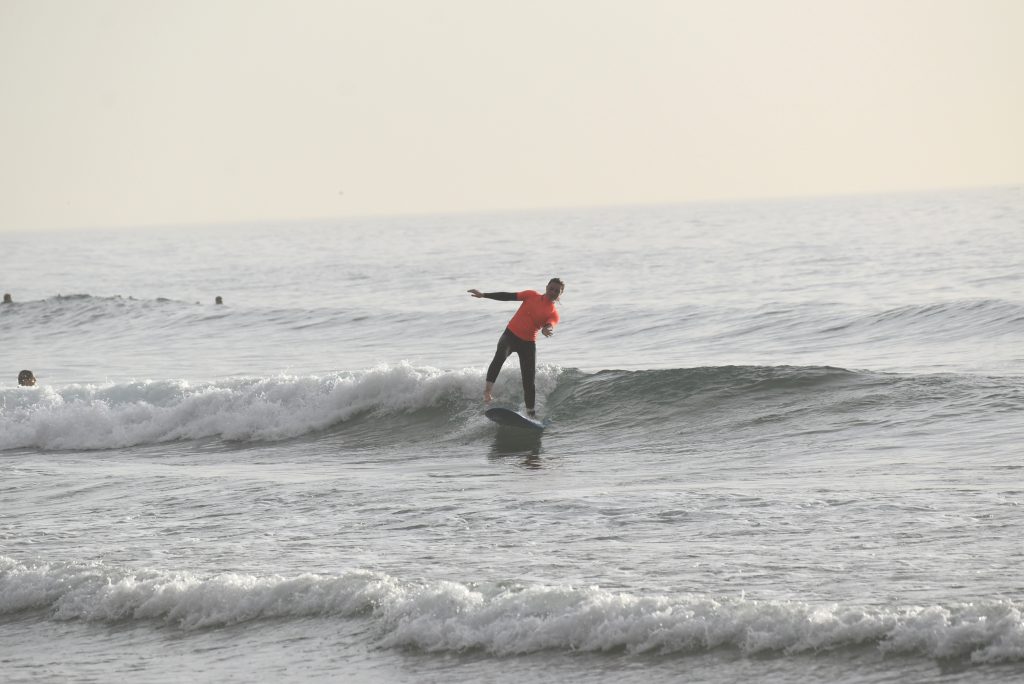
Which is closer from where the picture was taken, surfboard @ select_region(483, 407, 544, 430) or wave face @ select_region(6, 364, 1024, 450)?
wave face @ select_region(6, 364, 1024, 450)

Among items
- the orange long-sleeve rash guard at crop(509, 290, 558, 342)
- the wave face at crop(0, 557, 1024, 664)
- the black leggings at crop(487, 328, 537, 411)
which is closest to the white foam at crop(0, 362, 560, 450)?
the black leggings at crop(487, 328, 537, 411)

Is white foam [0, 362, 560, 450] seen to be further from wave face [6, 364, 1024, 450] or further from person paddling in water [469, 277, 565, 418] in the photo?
person paddling in water [469, 277, 565, 418]

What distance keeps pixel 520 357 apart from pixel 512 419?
2.70ft

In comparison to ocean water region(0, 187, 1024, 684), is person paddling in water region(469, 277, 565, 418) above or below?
above

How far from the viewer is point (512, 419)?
50.7 ft

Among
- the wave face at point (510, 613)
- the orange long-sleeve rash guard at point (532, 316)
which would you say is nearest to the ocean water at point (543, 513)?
the wave face at point (510, 613)

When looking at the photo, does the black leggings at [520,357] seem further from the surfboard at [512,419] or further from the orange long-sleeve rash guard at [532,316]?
the surfboard at [512,419]

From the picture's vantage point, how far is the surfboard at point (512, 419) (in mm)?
15398

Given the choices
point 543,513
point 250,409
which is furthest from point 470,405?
point 543,513

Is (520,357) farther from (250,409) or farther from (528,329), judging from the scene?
(250,409)

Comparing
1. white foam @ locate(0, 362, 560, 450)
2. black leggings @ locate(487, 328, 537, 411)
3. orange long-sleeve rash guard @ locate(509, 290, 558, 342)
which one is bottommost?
white foam @ locate(0, 362, 560, 450)

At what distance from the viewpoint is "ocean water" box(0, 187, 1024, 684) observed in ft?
24.9

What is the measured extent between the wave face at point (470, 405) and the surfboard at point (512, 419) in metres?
0.78

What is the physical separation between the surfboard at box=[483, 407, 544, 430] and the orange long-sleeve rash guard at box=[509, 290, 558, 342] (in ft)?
3.26
